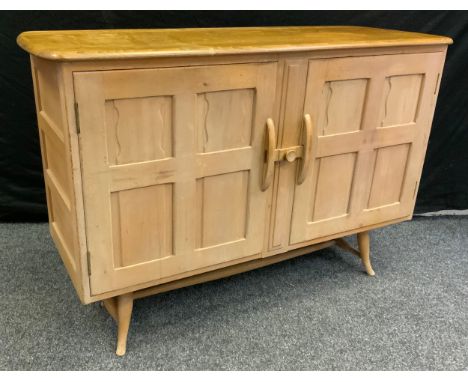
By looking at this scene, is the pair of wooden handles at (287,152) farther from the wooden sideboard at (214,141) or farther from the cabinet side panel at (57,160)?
the cabinet side panel at (57,160)

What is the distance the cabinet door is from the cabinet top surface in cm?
5

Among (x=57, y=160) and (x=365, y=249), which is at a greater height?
(x=57, y=160)

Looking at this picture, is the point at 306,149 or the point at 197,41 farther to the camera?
the point at 306,149

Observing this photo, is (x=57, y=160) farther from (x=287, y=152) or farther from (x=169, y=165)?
(x=287, y=152)

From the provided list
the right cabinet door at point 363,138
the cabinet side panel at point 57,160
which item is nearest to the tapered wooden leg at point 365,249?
the right cabinet door at point 363,138

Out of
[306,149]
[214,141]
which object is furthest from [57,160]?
[306,149]

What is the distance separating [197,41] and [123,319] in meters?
0.89

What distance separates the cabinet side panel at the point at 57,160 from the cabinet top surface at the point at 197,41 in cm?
6

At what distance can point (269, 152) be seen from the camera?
1.47 meters

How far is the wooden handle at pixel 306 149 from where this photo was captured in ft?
4.96

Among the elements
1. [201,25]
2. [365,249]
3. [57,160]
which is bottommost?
[365,249]

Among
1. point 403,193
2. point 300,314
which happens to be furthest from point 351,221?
point 300,314

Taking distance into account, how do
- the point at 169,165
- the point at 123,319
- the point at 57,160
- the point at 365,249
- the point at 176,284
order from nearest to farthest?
1. the point at 169,165
2. the point at 57,160
3. the point at 123,319
4. the point at 176,284
5. the point at 365,249

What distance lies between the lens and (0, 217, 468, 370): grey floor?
1.59 metres
